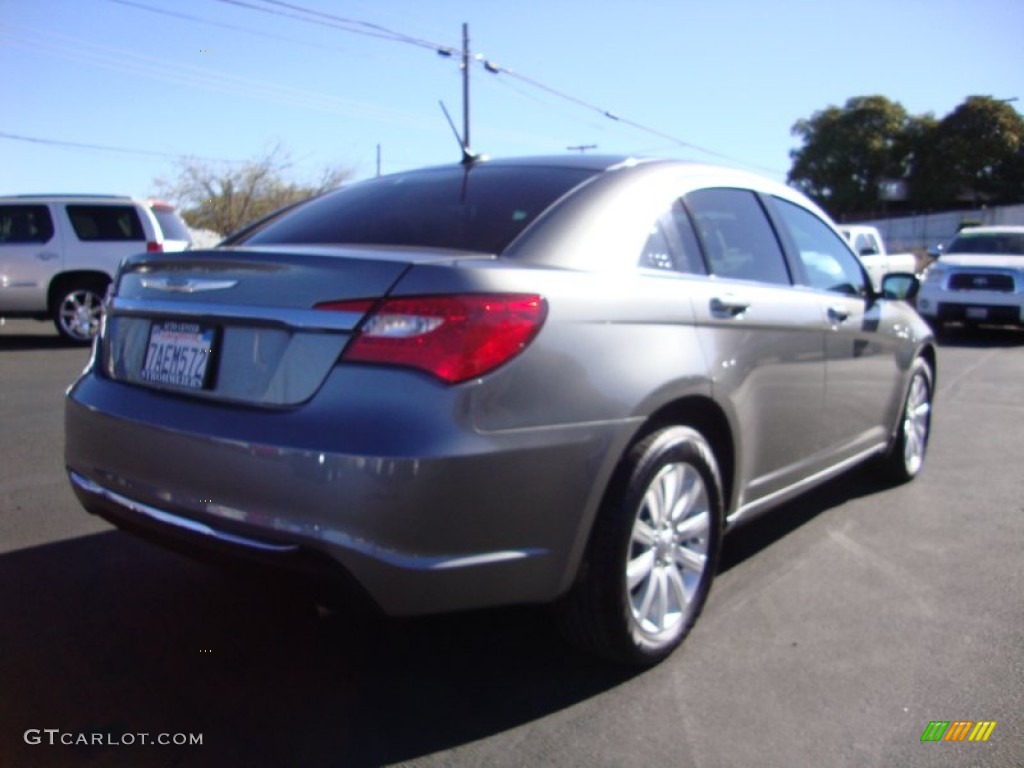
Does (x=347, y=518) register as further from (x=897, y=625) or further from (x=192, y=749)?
(x=897, y=625)

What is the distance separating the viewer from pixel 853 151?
63344 millimetres

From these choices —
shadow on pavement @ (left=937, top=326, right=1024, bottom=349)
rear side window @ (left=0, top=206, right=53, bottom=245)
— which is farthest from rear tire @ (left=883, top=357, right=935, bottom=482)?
rear side window @ (left=0, top=206, right=53, bottom=245)

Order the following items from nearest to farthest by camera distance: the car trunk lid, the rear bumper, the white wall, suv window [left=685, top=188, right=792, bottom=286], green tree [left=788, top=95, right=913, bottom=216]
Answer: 1. the rear bumper
2. the car trunk lid
3. suv window [left=685, top=188, right=792, bottom=286]
4. the white wall
5. green tree [left=788, top=95, right=913, bottom=216]

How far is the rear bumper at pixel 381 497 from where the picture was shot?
2.33m

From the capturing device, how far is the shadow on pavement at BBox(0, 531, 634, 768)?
8.31ft

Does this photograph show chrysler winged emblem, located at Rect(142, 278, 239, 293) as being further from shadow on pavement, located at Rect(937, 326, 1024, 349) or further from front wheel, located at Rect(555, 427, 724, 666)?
shadow on pavement, located at Rect(937, 326, 1024, 349)

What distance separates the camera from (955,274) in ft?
44.8

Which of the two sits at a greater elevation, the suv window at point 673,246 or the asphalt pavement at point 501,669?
the suv window at point 673,246

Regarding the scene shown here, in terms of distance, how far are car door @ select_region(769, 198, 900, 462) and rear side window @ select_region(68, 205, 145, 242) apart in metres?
9.95

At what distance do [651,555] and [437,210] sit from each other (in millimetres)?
1352

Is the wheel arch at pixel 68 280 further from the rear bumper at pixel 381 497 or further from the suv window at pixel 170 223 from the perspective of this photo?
the rear bumper at pixel 381 497

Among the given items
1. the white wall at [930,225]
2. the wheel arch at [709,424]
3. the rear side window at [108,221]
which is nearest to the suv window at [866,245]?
the rear side window at [108,221]

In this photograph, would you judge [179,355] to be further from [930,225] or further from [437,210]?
[930,225]

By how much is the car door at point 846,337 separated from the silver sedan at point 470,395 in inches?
20.4
